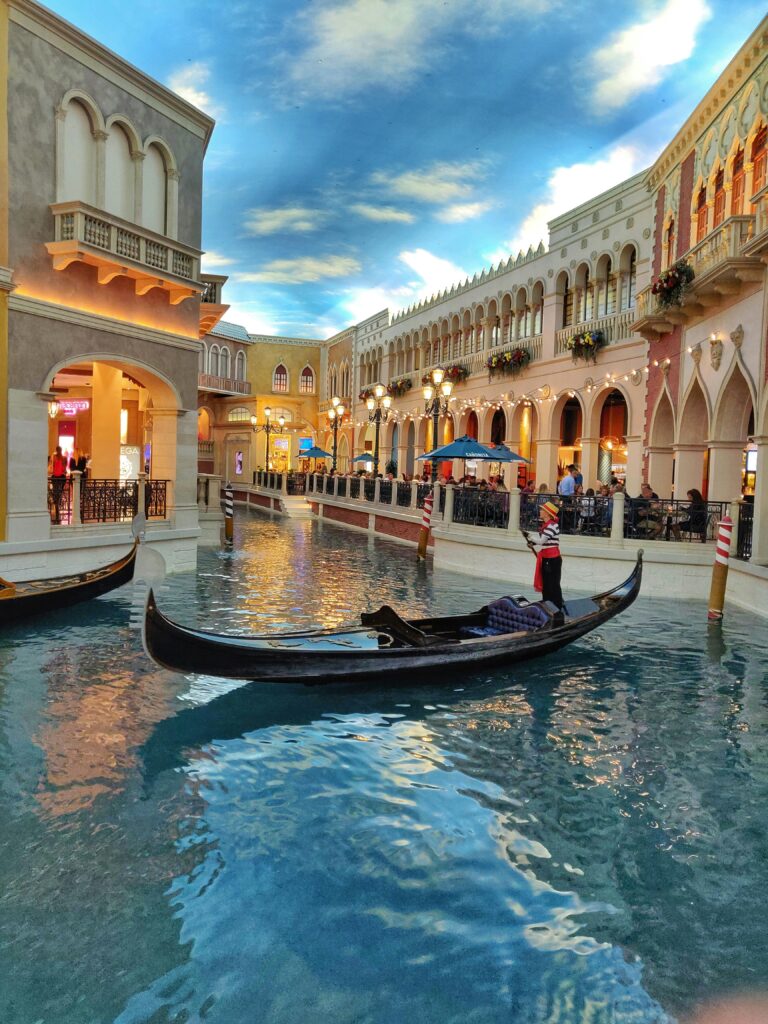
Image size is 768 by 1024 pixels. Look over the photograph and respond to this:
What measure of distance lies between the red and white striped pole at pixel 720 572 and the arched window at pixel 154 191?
8002mm

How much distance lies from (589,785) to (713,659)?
11.7 ft

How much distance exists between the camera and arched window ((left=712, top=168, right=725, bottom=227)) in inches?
462

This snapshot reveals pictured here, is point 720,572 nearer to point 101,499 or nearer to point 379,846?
point 379,846

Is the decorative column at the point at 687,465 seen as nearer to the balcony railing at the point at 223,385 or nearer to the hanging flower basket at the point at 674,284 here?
Answer: the hanging flower basket at the point at 674,284

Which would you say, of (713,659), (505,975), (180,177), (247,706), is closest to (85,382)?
(180,177)

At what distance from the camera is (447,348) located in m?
25.2

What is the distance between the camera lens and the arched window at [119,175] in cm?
985

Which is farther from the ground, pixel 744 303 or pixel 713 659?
pixel 744 303

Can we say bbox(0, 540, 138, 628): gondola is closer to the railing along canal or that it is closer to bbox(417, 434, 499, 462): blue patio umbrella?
the railing along canal

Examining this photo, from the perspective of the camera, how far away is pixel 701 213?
12.7m

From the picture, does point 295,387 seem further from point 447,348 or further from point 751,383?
point 751,383

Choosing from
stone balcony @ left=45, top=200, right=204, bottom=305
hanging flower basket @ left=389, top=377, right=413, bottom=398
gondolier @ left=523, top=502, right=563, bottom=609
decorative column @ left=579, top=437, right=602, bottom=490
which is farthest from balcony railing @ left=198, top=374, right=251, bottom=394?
gondolier @ left=523, top=502, right=563, bottom=609

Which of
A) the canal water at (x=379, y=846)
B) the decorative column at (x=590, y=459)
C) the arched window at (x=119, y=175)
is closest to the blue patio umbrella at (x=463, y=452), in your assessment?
the decorative column at (x=590, y=459)

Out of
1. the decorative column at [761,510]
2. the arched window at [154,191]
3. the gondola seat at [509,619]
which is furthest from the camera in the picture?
the arched window at [154,191]
